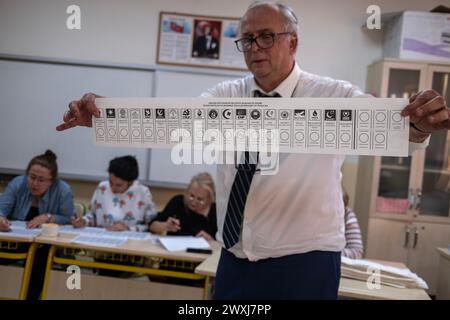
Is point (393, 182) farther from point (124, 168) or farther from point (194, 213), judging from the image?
point (124, 168)

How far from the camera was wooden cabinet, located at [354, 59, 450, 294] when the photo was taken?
1.18 meters

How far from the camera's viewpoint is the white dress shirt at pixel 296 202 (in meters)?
0.92

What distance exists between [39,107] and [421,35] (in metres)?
1.34

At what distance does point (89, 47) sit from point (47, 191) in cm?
53

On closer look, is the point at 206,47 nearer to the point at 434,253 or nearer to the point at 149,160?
the point at 149,160

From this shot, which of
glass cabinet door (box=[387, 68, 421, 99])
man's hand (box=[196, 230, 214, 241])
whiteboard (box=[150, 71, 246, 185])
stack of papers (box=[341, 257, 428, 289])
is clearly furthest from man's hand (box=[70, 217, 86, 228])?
glass cabinet door (box=[387, 68, 421, 99])

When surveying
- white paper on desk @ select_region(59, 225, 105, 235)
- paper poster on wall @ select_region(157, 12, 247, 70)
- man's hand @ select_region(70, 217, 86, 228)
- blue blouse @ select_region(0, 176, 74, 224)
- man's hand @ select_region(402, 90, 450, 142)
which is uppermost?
paper poster on wall @ select_region(157, 12, 247, 70)

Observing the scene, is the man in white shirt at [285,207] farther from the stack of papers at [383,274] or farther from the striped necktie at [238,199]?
the stack of papers at [383,274]

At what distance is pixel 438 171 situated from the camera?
139cm

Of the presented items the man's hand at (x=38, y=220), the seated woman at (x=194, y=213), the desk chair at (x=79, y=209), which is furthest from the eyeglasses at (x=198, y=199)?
the man's hand at (x=38, y=220)

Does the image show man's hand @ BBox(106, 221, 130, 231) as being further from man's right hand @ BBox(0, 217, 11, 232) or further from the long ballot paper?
the long ballot paper

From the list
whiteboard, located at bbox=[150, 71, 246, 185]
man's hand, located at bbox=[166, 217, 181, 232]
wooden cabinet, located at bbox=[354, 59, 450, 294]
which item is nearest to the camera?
wooden cabinet, located at bbox=[354, 59, 450, 294]

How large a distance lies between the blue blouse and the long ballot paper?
54cm

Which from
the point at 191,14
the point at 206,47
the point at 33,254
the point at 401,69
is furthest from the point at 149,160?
the point at 401,69
